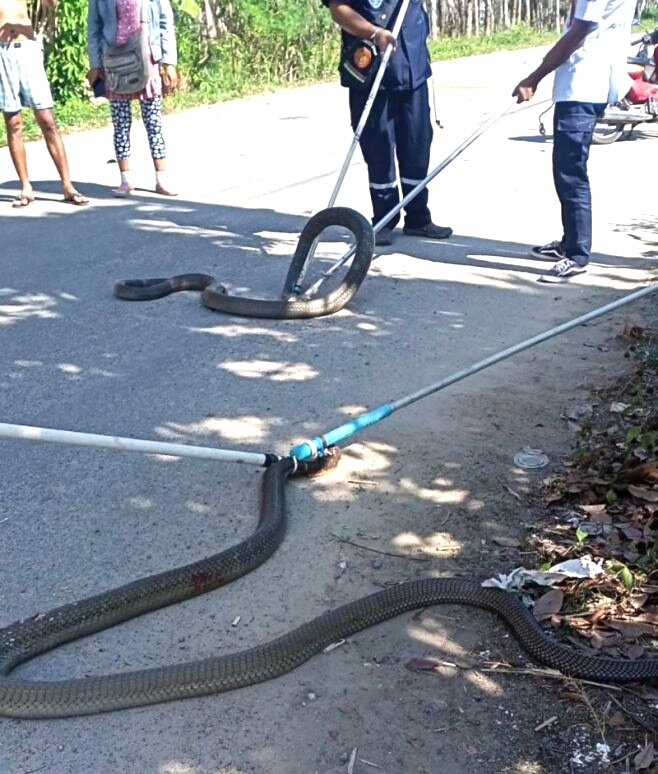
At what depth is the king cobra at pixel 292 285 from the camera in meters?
6.52

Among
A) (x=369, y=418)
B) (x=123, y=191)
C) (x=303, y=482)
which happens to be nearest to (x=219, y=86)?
(x=123, y=191)

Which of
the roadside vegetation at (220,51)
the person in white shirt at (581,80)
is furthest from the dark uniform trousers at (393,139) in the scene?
the roadside vegetation at (220,51)

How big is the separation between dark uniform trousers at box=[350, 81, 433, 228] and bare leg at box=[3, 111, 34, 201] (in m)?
3.39

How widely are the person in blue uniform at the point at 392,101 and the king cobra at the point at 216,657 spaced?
14.4 ft

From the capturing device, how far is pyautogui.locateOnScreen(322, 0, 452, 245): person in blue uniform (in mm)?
7426

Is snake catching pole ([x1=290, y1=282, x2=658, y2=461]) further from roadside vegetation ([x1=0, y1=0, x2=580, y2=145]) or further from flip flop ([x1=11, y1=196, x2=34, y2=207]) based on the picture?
roadside vegetation ([x1=0, y1=0, x2=580, y2=145])

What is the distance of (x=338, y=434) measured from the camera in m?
4.66

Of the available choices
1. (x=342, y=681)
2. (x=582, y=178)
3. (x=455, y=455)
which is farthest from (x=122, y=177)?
(x=342, y=681)

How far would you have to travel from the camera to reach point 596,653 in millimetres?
3443

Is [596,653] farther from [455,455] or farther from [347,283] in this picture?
[347,283]

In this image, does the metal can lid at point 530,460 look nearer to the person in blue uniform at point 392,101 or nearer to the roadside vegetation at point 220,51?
the person in blue uniform at point 392,101

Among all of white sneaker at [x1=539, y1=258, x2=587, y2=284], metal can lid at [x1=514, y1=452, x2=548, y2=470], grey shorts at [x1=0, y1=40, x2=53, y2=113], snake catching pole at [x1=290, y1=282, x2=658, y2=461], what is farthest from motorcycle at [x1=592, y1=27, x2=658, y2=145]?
metal can lid at [x1=514, y1=452, x2=548, y2=470]

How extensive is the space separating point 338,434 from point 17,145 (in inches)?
238

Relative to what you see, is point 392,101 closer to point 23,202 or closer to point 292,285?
point 292,285
